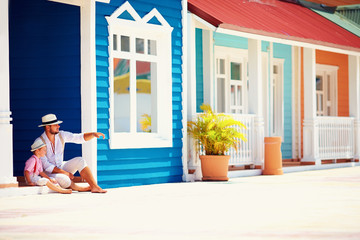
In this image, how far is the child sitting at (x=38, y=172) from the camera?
10.3 meters

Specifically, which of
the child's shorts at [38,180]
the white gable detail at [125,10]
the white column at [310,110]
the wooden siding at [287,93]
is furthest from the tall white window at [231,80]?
the child's shorts at [38,180]

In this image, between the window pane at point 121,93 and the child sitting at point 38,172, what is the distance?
1269 centimetres

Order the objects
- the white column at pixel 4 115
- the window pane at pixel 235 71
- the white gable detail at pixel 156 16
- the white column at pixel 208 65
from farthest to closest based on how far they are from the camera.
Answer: the window pane at pixel 235 71, the white column at pixel 208 65, the white gable detail at pixel 156 16, the white column at pixel 4 115

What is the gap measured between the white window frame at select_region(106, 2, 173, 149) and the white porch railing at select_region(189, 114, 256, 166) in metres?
1.84

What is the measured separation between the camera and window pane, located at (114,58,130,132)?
2364 centimetres

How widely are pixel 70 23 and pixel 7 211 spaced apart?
432 cm

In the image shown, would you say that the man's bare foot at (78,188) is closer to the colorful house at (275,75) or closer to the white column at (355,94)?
the colorful house at (275,75)

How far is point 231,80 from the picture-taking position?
1719 centimetres

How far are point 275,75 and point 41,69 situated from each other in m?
8.20

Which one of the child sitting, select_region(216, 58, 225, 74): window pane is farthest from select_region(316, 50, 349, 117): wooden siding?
the child sitting

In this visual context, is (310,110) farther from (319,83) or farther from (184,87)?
(184,87)

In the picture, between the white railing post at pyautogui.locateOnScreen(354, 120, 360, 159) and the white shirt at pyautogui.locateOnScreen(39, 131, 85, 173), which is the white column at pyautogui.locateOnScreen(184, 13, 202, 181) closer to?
the white shirt at pyautogui.locateOnScreen(39, 131, 85, 173)

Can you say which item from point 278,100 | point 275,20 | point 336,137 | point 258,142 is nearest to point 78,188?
point 258,142

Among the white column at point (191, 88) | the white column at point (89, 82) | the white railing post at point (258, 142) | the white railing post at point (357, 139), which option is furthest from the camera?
the white railing post at point (357, 139)
